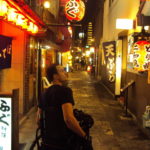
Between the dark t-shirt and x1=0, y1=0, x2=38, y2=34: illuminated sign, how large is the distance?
3424mm

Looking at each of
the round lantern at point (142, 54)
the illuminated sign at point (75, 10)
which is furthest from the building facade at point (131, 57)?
the illuminated sign at point (75, 10)

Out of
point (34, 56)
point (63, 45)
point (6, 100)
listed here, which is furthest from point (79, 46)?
point (6, 100)

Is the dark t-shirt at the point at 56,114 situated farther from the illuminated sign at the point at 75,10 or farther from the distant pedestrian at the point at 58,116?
the illuminated sign at the point at 75,10

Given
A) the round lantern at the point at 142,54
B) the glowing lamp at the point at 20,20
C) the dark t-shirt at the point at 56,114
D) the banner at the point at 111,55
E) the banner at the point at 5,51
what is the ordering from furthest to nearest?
the banner at the point at 111,55 → the round lantern at the point at 142,54 → the glowing lamp at the point at 20,20 → the banner at the point at 5,51 → the dark t-shirt at the point at 56,114

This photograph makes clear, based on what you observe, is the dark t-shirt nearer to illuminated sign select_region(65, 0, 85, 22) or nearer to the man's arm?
the man's arm

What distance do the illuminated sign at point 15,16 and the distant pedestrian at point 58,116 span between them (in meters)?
3.24

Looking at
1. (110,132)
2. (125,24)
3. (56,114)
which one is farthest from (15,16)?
Answer: (125,24)

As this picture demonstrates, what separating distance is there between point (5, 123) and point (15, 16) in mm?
4324

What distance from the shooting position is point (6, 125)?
4867mm

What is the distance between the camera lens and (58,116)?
13.9 ft

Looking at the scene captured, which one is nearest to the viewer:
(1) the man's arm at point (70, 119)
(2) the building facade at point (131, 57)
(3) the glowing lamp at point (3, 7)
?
(1) the man's arm at point (70, 119)

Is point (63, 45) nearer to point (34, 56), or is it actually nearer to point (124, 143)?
point (34, 56)

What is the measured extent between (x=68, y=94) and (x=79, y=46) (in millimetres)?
80019

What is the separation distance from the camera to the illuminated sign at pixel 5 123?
4816 mm
